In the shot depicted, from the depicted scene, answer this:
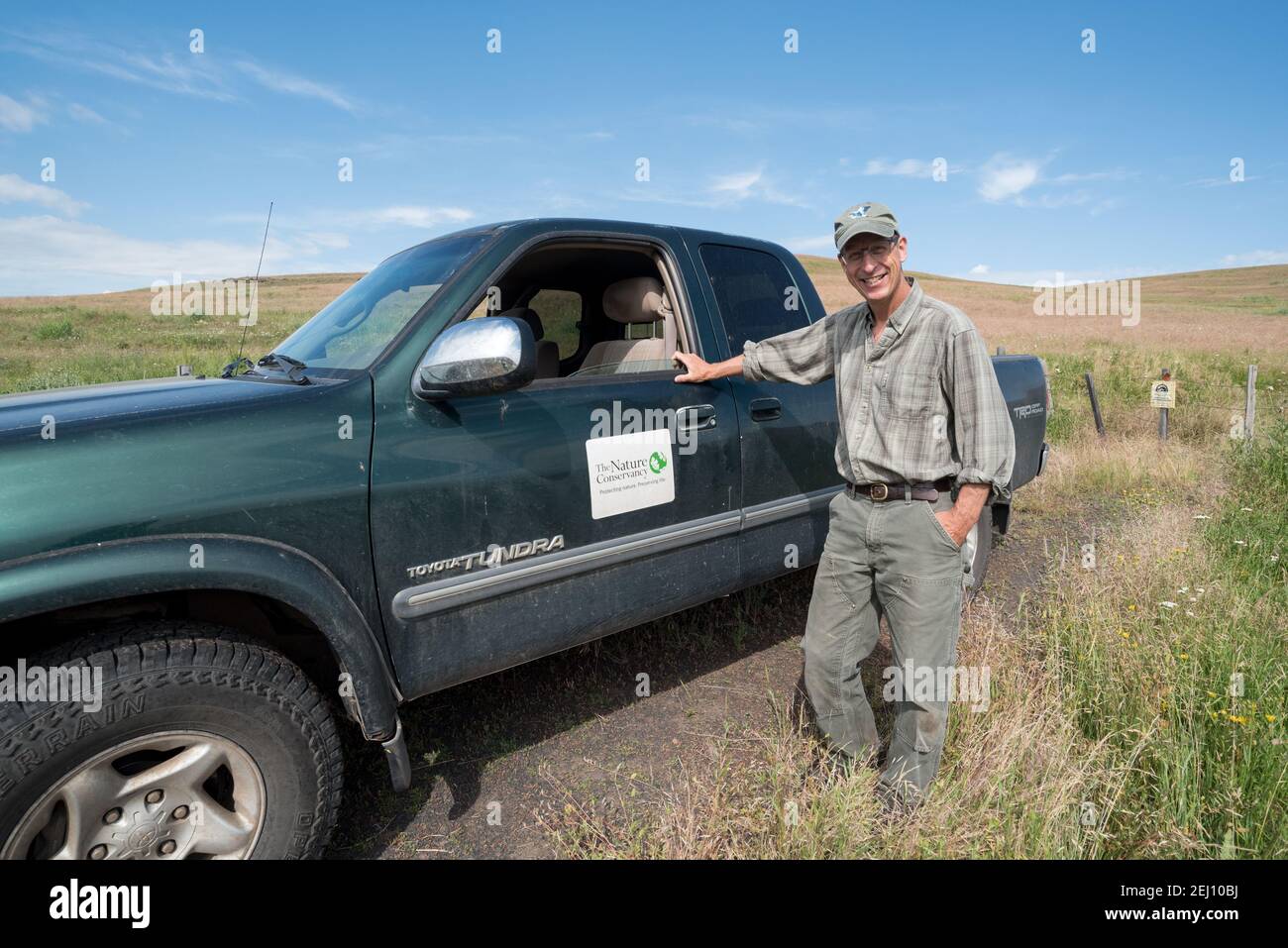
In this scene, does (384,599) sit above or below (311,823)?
above

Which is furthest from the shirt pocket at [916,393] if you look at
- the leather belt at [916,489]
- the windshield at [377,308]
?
the windshield at [377,308]

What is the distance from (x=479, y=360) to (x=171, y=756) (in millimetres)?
1289

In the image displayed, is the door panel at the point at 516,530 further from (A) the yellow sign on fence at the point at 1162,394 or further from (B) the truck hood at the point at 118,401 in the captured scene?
(A) the yellow sign on fence at the point at 1162,394

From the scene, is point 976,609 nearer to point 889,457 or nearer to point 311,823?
point 889,457

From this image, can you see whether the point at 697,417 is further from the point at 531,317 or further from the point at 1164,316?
the point at 1164,316

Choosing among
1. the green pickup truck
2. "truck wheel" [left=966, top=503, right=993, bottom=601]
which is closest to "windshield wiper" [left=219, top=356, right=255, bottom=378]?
the green pickup truck

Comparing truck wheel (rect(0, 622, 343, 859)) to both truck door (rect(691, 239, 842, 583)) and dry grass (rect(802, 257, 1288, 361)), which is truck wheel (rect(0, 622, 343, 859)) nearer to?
truck door (rect(691, 239, 842, 583))

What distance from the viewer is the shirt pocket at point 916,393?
2.40 metres

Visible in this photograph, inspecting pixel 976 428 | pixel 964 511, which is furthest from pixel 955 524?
pixel 976 428

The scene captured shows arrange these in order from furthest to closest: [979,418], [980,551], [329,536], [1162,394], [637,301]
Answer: [1162,394], [980,551], [637,301], [979,418], [329,536]

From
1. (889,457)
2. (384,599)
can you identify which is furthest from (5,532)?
(889,457)

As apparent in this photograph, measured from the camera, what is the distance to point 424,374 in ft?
7.02

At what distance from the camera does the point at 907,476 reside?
96.0 inches

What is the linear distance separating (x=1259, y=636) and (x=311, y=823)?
147 inches
